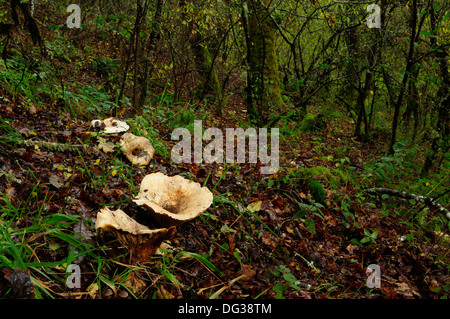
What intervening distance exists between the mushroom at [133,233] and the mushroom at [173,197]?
0.19m

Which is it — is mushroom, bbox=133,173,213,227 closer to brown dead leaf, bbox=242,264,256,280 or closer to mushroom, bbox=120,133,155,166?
brown dead leaf, bbox=242,264,256,280

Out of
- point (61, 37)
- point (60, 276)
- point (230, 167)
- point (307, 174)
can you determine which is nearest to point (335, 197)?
point (307, 174)

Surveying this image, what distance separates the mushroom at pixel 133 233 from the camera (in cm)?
175

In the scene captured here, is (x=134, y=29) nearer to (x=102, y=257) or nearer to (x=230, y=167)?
(x=230, y=167)

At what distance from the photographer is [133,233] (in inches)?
69.6

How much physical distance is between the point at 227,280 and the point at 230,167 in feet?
6.34

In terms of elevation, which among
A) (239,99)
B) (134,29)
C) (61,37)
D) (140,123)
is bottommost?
(140,123)

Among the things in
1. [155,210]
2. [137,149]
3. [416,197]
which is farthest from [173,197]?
[416,197]

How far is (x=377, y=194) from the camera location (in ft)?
12.7

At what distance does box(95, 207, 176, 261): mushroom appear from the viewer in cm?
175

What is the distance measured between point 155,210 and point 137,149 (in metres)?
1.62

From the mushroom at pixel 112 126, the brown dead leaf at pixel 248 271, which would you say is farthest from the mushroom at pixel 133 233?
the mushroom at pixel 112 126

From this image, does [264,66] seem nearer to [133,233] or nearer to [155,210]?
[155,210]

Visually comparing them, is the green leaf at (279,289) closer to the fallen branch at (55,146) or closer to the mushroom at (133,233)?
the mushroom at (133,233)
